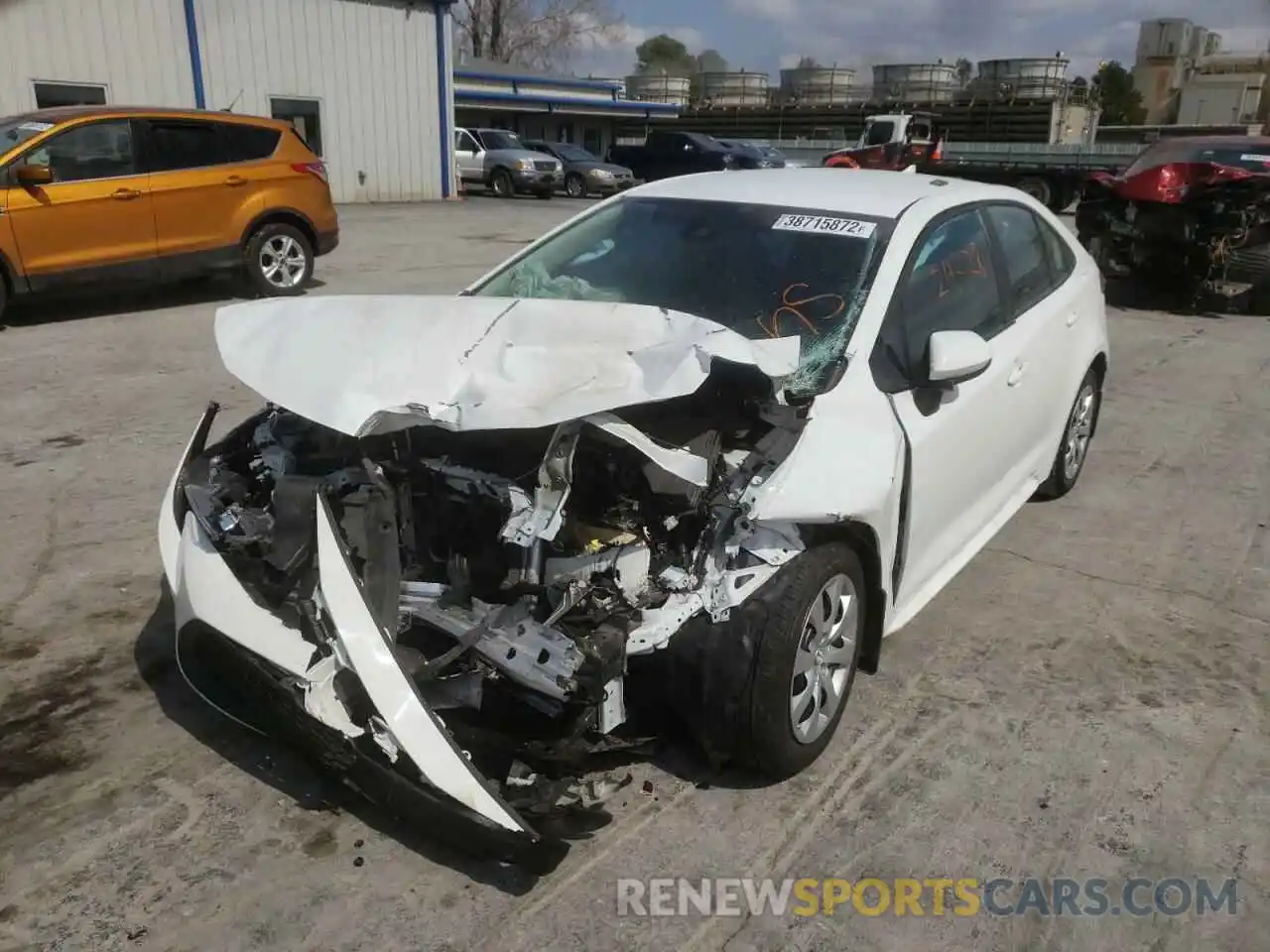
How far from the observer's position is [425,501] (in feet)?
9.48

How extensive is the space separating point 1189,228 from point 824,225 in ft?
29.0

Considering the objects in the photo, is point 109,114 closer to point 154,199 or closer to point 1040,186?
point 154,199

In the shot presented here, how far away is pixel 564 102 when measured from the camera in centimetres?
3641

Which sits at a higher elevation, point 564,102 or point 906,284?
point 564,102

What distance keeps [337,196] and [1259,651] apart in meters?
20.3

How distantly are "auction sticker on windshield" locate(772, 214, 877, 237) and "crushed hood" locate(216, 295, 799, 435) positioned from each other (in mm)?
818

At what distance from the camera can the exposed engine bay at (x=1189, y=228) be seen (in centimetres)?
1039

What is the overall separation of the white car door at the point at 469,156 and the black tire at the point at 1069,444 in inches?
859

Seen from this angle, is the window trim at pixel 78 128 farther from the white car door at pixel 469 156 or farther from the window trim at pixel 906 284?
the white car door at pixel 469 156

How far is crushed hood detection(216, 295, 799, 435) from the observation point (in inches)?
106

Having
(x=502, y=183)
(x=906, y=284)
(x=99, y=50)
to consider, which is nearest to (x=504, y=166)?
(x=502, y=183)

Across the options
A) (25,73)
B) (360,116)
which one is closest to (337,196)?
(360,116)

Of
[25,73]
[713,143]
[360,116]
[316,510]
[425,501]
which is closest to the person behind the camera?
[316,510]

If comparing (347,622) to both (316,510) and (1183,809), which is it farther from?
(1183,809)
